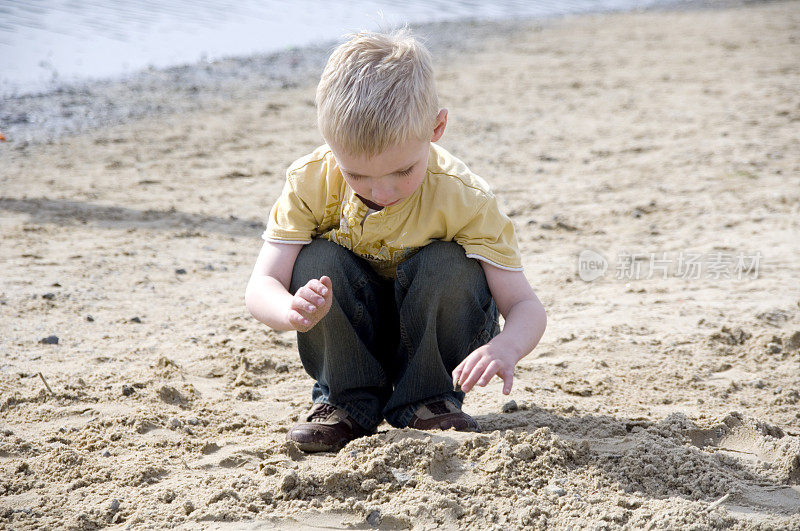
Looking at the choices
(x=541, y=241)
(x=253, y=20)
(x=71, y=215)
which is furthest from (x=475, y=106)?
(x=253, y=20)

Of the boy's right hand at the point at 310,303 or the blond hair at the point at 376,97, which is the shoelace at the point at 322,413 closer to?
the boy's right hand at the point at 310,303

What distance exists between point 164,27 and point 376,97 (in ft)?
35.0

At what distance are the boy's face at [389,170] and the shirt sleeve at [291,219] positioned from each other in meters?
0.27

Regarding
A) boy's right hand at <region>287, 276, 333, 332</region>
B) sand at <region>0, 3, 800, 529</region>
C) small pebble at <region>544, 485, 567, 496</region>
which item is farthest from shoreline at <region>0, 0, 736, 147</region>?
small pebble at <region>544, 485, 567, 496</region>

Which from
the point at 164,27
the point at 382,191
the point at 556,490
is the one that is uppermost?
the point at 164,27

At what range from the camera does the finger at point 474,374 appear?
218 cm

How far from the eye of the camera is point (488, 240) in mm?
2543

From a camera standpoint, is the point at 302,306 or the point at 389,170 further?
the point at 389,170

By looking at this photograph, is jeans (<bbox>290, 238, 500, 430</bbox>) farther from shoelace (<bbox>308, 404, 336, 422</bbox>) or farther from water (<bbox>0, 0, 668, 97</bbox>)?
water (<bbox>0, 0, 668, 97</bbox>)

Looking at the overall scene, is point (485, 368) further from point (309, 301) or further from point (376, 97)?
point (376, 97)

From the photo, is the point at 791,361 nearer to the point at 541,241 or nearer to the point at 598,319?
the point at 598,319

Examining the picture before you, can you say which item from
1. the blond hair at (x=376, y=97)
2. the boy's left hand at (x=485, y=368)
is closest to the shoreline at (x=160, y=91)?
the blond hair at (x=376, y=97)

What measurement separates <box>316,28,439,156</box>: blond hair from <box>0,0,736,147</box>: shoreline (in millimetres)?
4885

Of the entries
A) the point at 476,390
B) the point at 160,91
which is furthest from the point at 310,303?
the point at 160,91
